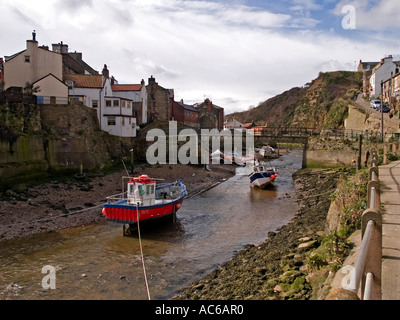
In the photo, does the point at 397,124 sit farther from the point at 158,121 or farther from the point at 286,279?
the point at 286,279

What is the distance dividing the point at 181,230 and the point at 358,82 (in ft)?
337

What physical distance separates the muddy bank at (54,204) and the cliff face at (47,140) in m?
2.32

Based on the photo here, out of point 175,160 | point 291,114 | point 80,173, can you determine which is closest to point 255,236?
point 80,173

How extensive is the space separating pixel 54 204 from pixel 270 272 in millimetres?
18499

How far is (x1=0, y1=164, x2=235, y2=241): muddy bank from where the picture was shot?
22.0 meters

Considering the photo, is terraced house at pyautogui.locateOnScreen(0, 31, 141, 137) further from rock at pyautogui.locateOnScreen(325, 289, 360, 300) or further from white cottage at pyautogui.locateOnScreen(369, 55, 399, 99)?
white cottage at pyautogui.locateOnScreen(369, 55, 399, 99)

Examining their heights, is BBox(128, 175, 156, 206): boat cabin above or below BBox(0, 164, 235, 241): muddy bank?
above

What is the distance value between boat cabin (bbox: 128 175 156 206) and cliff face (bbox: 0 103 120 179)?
1135 centimetres

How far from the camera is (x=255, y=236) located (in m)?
21.2

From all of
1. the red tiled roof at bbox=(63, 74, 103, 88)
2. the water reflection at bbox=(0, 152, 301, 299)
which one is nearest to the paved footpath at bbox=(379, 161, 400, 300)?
the water reflection at bbox=(0, 152, 301, 299)

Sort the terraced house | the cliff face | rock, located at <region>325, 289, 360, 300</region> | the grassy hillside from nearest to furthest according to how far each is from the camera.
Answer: rock, located at <region>325, 289, 360, 300</region>
the cliff face
the terraced house
the grassy hillside

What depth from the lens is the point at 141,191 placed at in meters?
23.4

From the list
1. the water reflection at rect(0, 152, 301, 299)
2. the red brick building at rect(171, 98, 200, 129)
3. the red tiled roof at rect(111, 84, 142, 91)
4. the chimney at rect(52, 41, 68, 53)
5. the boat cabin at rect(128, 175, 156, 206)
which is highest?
the chimney at rect(52, 41, 68, 53)

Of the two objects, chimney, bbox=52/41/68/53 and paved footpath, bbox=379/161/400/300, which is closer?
paved footpath, bbox=379/161/400/300
